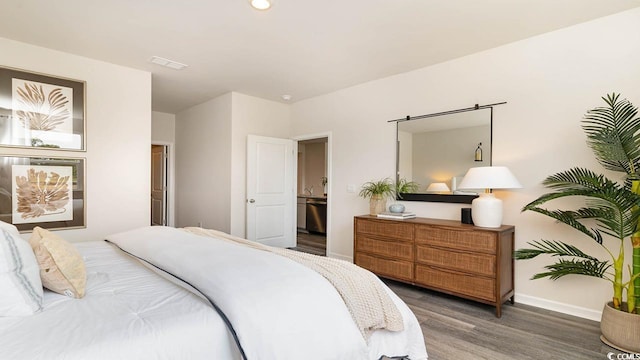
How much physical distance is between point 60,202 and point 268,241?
271 cm

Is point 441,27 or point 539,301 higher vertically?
point 441,27

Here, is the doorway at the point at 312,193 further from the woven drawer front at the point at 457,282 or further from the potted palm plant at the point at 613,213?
the potted palm plant at the point at 613,213

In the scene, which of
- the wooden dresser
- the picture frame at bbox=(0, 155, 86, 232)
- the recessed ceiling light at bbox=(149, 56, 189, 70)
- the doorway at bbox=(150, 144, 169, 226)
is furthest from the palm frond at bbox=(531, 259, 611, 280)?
the doorway at bbox=(150, 144, 169, 226)

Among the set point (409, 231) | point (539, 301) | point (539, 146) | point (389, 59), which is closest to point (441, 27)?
point (389, 59)

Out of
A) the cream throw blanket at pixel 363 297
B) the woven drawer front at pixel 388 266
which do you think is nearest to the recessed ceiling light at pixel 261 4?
the cream throw blanket at pixel 363 297

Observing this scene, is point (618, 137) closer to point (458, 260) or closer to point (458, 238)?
point (458, 238)

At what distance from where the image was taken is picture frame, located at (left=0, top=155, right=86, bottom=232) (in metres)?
3.10

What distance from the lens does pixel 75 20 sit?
2.72 metres

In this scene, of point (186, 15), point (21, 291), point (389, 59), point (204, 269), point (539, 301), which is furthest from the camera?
point (389, 59)

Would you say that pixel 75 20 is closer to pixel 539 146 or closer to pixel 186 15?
pixel 186 15

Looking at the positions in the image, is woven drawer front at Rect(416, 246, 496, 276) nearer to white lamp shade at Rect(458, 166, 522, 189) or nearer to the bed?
white lamp shade at Rect(458, 166, 522, 189)

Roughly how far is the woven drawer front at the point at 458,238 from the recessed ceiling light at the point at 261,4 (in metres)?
2.44

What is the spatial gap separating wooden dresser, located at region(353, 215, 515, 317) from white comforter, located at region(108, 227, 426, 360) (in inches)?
57.8

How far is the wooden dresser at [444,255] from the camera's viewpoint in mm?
2760
